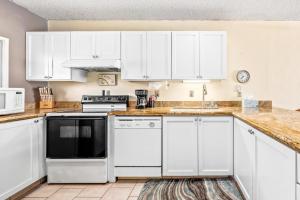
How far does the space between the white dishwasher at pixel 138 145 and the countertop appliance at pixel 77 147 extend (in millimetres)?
183

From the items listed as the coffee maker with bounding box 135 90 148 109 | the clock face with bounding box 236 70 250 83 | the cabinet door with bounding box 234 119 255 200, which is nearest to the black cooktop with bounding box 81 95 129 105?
the coffee maker with bounding box 135 90 148 109

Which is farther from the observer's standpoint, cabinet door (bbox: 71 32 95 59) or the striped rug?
cabinet door (bbox: 71 32 95 59)

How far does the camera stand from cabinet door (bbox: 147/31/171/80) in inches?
137

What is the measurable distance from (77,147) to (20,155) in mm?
641

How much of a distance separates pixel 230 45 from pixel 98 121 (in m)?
2.41

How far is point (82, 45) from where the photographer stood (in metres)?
3.53

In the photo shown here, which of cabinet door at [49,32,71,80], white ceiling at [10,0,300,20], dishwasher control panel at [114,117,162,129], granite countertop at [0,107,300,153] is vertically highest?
white ceiling at [10,0,300,20]

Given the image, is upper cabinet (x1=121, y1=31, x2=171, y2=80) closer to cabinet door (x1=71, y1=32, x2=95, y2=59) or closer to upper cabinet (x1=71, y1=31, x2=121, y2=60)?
upper cabinet (x1=71, y1=31, x2=121, y2=60)

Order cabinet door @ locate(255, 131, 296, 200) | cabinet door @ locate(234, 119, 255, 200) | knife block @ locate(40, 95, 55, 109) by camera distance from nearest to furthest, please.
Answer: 1. cabinet door @ locate(255, 131, 296, 200)
2. cabinet door @ locate(234, 119, 255, 200)
3. knife block @ locate(40, 95, 55, 109)

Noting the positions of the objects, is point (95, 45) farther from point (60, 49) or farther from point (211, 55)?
point (211, 55)

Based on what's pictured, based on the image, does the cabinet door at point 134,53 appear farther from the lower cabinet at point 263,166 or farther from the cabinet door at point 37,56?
the lower cabinet at point 263,166

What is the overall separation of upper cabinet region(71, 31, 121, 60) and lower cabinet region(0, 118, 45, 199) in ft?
3.77

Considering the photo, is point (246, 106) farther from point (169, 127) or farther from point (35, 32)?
point (35, 32)

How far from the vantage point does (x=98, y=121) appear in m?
2.99
